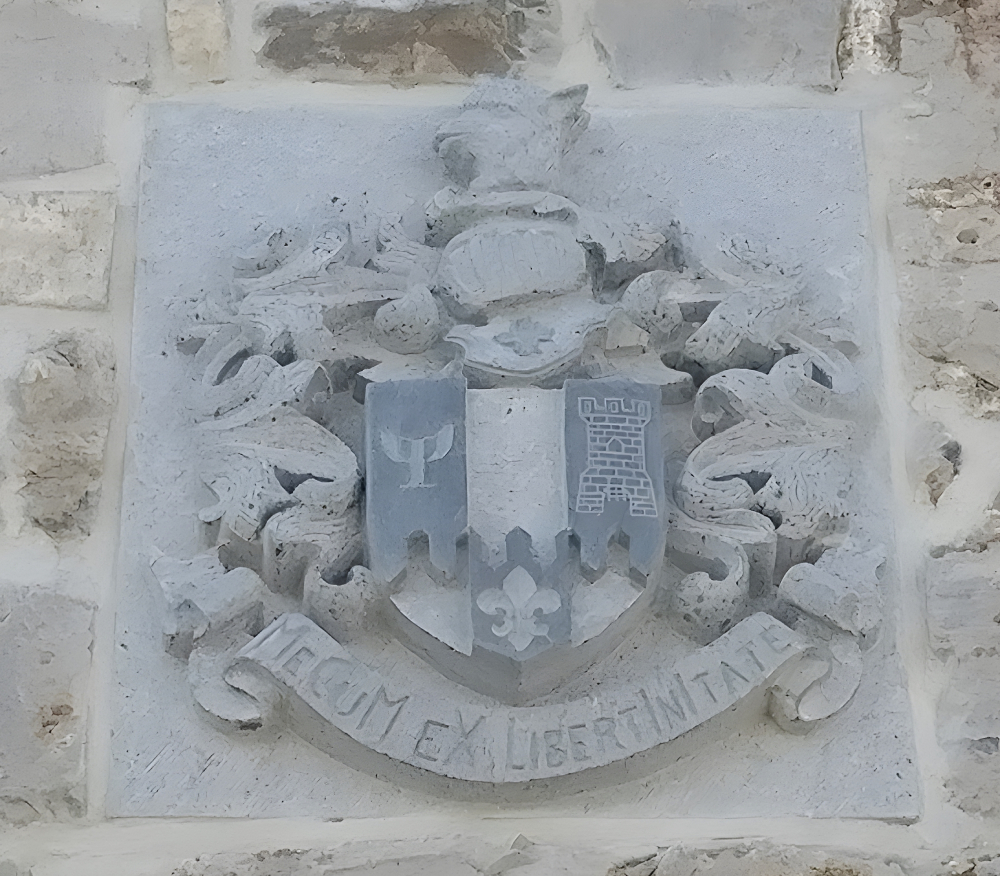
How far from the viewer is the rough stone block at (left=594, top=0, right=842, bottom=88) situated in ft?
7.92

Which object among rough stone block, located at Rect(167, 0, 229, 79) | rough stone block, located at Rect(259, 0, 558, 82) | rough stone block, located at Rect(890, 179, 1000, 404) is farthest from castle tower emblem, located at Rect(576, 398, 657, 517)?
rough stone block, located at Rect(167, 0, 229, 79)

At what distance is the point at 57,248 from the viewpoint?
220 centimetres

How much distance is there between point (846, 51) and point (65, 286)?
111 cm

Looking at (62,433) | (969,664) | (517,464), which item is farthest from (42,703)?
(969,664)

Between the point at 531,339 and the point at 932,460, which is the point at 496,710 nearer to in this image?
the point at 531,339

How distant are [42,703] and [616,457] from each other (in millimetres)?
669

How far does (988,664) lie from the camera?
6.38 ft

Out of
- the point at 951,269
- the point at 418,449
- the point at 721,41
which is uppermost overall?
the point at 721,41

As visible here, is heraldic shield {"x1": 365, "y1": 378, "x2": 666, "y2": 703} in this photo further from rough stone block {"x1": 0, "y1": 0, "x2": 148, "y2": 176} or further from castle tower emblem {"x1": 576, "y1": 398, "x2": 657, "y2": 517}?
rough stone block {"x1": 0, "y1": 0, "x2": 148, "y2": 176}

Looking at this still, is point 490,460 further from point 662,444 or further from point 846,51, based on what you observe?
point 846,51

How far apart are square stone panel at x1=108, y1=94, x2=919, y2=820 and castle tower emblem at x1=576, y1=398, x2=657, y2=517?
0.26 ft

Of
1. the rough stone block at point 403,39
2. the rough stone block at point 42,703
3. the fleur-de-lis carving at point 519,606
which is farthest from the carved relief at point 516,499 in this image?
the rough stone block at point 403,39

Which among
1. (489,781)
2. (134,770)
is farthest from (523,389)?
(134,770)

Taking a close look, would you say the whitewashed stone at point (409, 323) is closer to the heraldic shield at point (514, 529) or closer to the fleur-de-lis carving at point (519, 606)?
the heraldic shield at point (514, 529)
